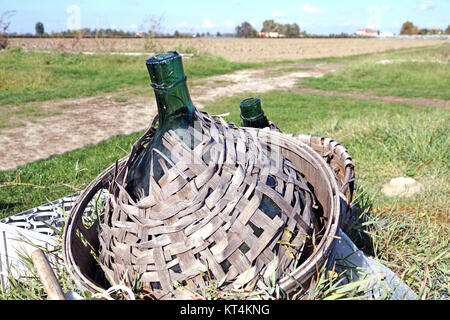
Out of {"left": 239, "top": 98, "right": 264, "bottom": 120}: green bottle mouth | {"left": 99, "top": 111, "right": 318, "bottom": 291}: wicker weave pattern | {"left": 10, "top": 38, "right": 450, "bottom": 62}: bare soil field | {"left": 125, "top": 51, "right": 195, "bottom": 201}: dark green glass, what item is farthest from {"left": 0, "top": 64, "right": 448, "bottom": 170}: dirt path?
{"left": 10, "top": 38, "right": 450, "bottom": 62}: bare soil field

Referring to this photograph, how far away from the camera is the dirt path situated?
545 cm

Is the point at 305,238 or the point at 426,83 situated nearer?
the point at 305,238

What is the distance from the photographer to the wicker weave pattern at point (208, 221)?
3.27 ft

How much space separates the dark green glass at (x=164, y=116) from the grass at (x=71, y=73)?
8.24m

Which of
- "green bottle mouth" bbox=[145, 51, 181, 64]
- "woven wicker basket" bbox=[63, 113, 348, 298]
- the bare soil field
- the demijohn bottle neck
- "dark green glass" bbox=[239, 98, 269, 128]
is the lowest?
"woven wicker basket" bbox=[63, 113, 348, 298]

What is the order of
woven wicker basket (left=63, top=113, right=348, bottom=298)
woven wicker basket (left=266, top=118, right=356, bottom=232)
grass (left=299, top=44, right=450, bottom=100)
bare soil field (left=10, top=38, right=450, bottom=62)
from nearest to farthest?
woven wicker basket (left=63, top=113, right=348, bottom=298) → woven wicker basket (left=266, top=118, right=356, bottom=232) → grass (left=299, top=44, right=450, bottom=100) → bare soil field (left=10, top=38, right=450, bottom=62)

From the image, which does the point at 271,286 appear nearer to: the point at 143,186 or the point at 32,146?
the point at 143,186

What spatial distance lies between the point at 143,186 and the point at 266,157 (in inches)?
14.8

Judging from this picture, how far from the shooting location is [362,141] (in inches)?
169

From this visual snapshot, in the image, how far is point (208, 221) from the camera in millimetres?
992

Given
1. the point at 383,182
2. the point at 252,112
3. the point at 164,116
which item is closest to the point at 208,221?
the point at 164,116

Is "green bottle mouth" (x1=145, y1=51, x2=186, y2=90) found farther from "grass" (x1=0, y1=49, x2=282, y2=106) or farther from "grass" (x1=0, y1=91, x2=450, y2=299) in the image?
"grass" (x1=0, y1=49, x2=282, y2=106)

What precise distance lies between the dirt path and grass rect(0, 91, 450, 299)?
0.61 m
